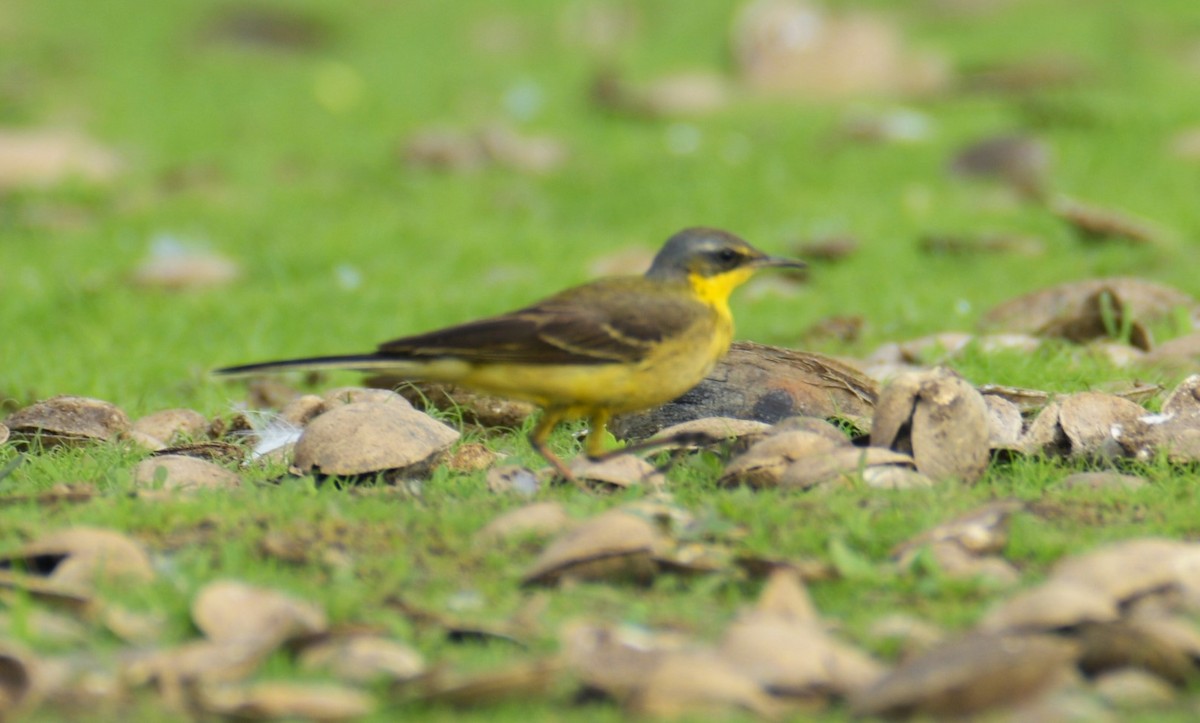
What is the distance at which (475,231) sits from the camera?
431 inches

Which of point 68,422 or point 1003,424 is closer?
point 1003,424

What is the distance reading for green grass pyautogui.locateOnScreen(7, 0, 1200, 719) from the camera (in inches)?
170

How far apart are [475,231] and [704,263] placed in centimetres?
544

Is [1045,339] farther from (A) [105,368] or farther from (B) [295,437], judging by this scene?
(A) [105,368]

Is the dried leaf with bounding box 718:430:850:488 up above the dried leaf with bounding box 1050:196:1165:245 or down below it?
below

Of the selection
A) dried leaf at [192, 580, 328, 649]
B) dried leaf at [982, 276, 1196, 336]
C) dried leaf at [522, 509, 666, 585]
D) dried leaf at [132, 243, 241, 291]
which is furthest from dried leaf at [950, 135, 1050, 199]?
dried leaf at [192, 580, 328, 649]

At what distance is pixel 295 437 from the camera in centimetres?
574

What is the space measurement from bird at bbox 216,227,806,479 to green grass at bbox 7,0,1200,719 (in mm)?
306

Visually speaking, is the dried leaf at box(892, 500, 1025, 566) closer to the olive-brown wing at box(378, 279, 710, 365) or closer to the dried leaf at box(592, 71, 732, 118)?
the olive-brown wing at box(378, 279, 710, 365)

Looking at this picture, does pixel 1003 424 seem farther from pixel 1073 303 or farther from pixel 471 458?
pixel 1073 303

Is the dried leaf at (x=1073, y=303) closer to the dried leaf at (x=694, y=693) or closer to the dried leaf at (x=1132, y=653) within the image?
the dried leaf at (x=1132, y=653)

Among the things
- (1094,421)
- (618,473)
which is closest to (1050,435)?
(1094,421)

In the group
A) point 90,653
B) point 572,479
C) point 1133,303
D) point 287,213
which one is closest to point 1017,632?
point 572,479

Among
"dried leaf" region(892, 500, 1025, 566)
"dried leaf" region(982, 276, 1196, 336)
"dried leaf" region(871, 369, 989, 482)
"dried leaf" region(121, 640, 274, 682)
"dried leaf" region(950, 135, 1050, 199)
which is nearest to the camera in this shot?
"dried leaf" region(121, 640, 274, 682)
